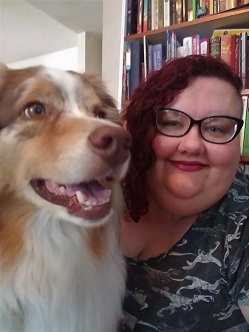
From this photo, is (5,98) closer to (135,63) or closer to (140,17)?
(135,63)

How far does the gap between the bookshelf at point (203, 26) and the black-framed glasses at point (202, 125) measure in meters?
0.87

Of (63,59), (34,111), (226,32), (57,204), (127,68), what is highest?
(63,59)

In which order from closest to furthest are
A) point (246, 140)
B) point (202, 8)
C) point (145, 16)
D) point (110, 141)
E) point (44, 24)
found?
point (110, 141) → point (246, 140) → point (202, 8) → point (145, 16) → point (44, 24)

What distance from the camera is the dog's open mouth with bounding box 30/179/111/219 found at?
3.06ft

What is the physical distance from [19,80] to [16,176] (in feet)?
0.78

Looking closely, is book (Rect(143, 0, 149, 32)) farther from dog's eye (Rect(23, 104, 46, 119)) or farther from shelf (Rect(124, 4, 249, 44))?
dog's eye (Rect(23, 104, 46, 119))

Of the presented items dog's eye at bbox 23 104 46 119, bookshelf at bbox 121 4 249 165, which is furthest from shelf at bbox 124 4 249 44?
dog's eye at bbox 23 104 46 119

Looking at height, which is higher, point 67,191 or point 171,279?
point 67,191

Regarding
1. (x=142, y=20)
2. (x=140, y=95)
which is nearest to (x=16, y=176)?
(x=140, y=95)

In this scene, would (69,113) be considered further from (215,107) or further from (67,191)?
(215,107)

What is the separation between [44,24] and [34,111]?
3.83 m

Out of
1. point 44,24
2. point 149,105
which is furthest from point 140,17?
point 44,24

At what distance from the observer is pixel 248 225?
3.43ft

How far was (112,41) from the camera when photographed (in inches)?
108
